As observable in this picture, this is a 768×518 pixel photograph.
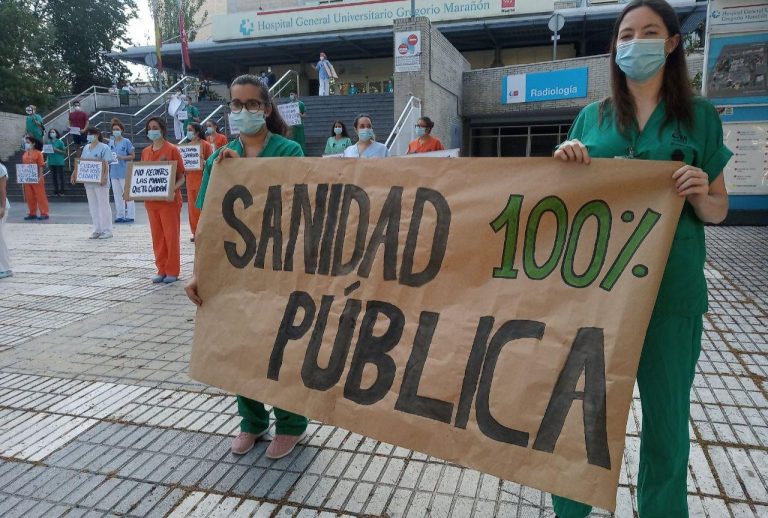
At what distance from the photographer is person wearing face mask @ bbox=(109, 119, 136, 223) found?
34.5 ft

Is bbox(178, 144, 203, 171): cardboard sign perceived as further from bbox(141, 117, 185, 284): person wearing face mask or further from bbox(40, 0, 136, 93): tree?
bbox(40, 0, 136, 93): tree

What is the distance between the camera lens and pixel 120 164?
11945mm

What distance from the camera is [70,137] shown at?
20.3 metres

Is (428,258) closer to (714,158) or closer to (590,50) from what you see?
(714,158)

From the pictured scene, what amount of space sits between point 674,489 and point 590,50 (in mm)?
30460

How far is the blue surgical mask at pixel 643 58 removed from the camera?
6.11 feet

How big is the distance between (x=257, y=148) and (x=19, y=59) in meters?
32.6

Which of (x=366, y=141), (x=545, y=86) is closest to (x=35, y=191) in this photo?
(x=366, y=141)

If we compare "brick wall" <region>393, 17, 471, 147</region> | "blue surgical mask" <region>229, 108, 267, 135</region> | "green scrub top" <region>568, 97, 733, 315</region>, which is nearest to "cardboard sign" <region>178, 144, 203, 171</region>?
"brick wall" <region>393, 17, 471, 147</region>

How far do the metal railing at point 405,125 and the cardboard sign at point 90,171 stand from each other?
563 cm

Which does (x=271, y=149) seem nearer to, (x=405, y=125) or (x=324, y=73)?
(x=405, y=125)

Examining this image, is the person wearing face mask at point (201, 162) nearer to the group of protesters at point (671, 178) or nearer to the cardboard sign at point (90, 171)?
the cardboard sign at point (90, 171)

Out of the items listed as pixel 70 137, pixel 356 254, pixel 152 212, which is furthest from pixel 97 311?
pixel 70 137

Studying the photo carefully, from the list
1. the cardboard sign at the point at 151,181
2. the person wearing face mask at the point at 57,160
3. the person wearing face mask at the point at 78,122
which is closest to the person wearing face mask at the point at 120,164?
the cardboard sign at the point at 151,181
